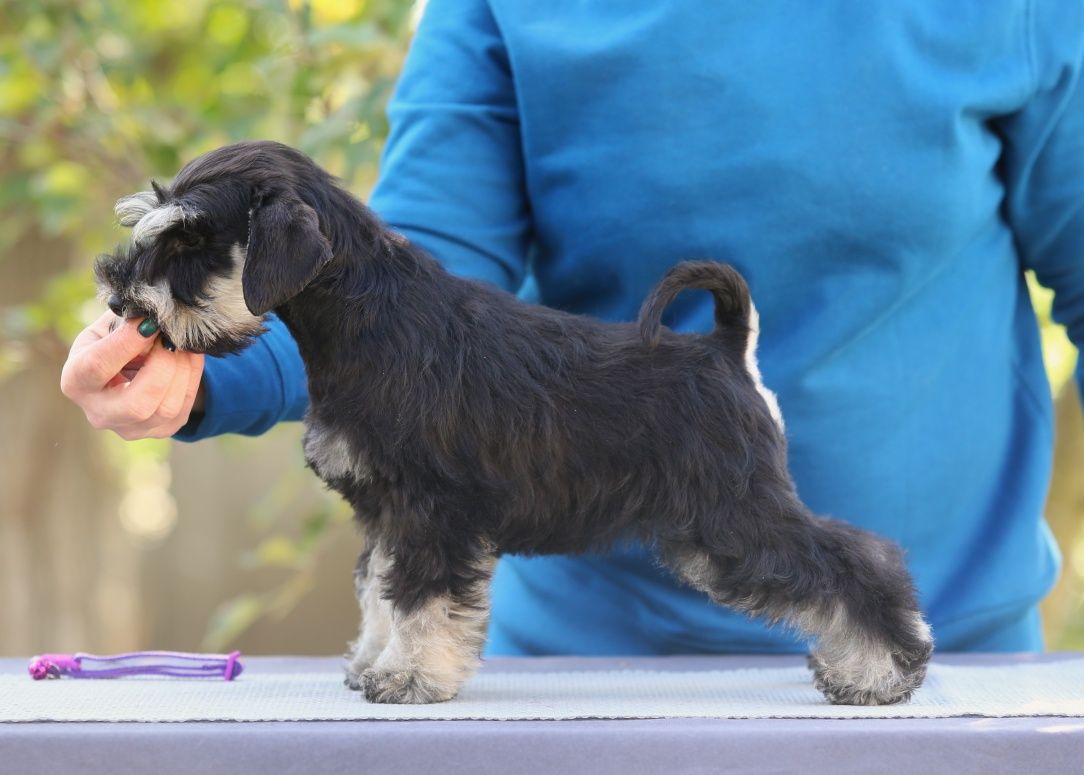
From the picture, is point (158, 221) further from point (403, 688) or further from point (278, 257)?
point (403, 688)

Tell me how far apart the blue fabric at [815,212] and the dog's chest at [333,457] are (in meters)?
0.28

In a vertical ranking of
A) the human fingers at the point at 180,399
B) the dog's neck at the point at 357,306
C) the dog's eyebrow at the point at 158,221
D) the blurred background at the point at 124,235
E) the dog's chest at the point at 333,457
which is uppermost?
the dog's eyebrow at the point at 158,221

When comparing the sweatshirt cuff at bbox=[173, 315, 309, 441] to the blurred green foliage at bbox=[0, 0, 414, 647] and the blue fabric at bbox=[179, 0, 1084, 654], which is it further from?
the blurred green foliage at bbox=[0, 0, 414, 647]

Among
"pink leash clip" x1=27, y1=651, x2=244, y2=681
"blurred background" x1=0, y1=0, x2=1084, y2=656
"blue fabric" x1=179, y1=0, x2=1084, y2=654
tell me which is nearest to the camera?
"pink leash clip" x1=27, y1=651, x2=244, y2=681

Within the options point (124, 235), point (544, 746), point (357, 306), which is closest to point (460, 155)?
point (357, 306)

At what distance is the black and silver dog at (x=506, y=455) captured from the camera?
7.11 feet

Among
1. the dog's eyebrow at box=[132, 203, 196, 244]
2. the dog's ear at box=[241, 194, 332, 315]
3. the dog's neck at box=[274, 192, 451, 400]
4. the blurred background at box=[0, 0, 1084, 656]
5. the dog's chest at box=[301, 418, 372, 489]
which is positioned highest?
the dog's eyebrow at box=[132, 203, 196, 244]

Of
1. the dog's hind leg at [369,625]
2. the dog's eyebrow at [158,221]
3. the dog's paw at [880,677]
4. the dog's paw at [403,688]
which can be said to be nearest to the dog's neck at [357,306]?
the dog's eyebrow at [158,221]

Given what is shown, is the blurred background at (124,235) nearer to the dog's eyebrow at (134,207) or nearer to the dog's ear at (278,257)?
the dog's eyebrow at (134,207)

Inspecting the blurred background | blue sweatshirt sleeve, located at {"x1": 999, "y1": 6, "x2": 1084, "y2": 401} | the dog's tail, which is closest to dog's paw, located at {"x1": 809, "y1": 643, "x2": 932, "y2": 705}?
the dog's tail

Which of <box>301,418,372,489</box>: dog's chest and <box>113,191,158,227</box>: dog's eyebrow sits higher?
<box>113,191,158,227</box>: dog's eyebrow

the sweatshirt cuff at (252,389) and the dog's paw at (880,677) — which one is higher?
the sweatshirt cuff at (252,389)

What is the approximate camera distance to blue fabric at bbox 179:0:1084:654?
2654 millimetres

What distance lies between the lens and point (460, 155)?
2.81m
